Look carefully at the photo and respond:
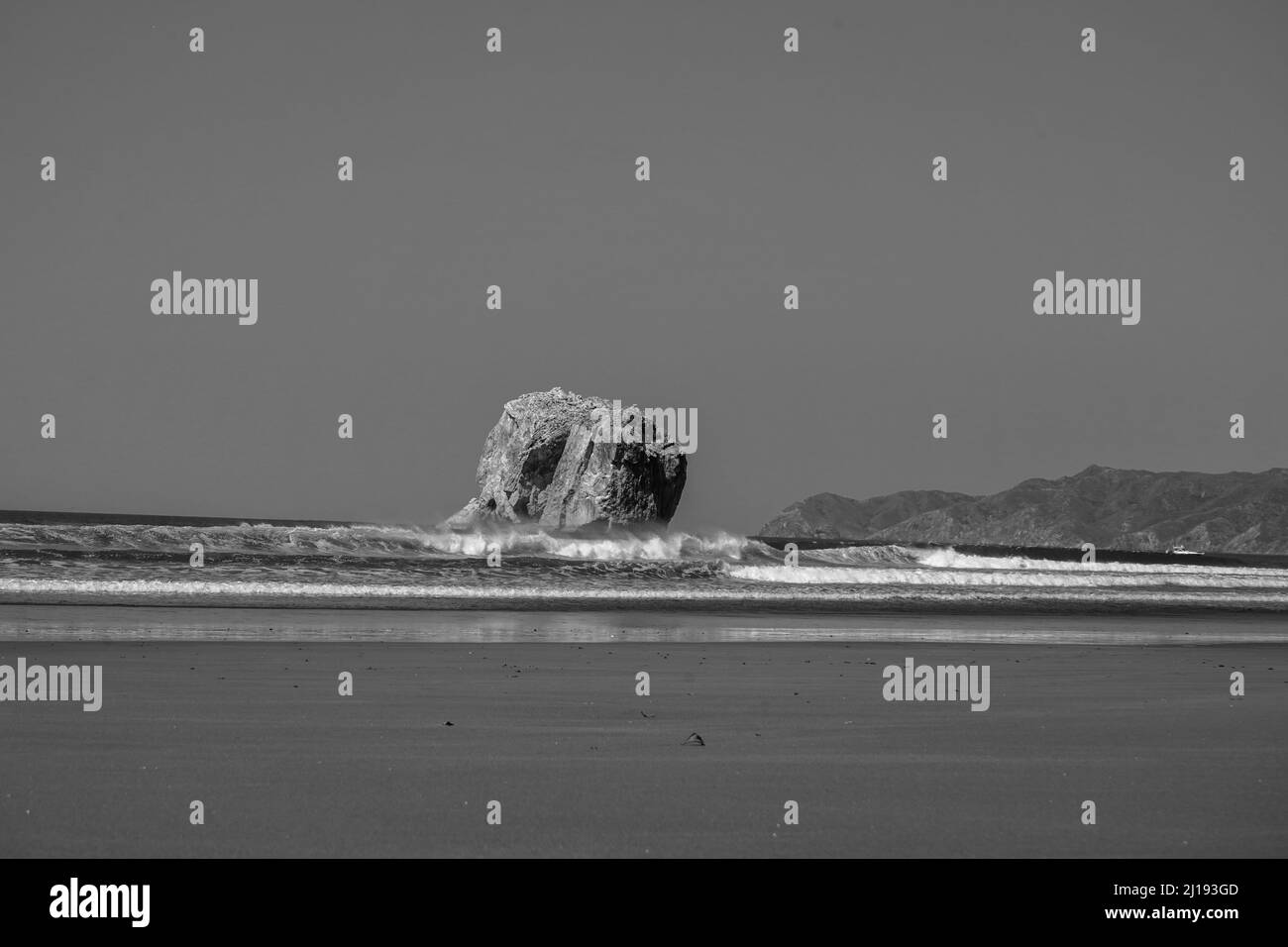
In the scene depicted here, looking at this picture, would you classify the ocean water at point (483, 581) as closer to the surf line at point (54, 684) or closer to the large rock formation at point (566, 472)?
the surf line at point (54, 684)

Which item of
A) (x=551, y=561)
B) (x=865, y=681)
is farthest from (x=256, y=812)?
(x=551, y=561)

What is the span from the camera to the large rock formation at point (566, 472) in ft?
216

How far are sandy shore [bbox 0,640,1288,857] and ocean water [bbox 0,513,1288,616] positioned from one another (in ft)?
39.8

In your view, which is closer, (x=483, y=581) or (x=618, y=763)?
(x=618, y=763)

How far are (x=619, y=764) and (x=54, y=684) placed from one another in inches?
226

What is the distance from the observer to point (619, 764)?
737 centimetres

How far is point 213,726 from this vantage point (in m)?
8.54

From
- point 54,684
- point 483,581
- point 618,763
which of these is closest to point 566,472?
point 483,581

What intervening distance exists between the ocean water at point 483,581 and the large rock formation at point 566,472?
49.4 feet

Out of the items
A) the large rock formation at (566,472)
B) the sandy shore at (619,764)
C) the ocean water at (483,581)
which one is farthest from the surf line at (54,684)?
the large rock formation at (566,472)

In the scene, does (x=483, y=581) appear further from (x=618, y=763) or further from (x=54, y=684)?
(x=618, y=763)

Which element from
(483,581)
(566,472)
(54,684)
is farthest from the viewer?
(566,472)
